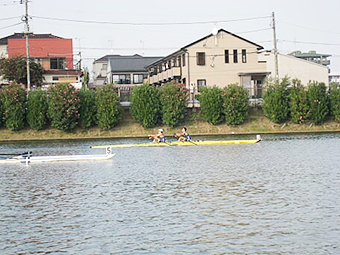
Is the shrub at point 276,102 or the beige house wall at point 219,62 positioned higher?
the beige house wall at point 219,62

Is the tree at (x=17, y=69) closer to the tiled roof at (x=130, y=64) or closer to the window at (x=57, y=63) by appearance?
the window at (x=57, y=63)

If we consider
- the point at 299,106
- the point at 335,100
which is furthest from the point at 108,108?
the point at 335,100

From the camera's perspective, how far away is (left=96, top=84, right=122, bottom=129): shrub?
59.2 metres

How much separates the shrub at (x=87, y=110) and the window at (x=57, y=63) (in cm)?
2560

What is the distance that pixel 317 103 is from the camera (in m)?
59.3

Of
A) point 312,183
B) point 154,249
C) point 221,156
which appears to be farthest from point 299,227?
point 221,156

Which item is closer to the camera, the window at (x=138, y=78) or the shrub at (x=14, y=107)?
the shrub at (x=14, y=107)

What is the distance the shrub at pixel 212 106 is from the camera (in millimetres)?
59719

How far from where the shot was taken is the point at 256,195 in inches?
836

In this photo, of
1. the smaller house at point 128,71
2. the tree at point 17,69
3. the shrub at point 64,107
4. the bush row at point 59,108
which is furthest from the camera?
the smaller house at point 128,71

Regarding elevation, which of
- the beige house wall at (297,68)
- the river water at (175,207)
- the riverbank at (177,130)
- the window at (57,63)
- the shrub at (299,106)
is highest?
the window at (57,63)

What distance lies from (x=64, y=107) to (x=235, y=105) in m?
17.7

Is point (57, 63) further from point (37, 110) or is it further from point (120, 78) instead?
point (37, 110)

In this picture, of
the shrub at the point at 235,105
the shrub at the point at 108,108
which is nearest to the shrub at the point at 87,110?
the shrub at the point at 108,108
